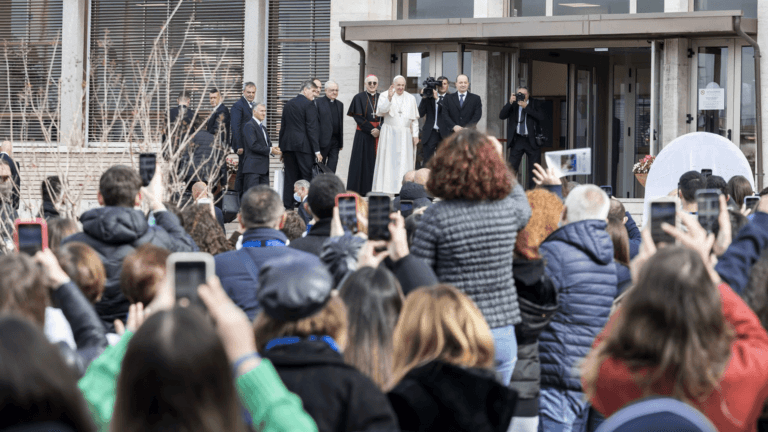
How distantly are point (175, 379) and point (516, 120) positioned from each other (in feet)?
49.1

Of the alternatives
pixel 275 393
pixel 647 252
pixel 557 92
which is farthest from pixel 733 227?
pixel 557 92

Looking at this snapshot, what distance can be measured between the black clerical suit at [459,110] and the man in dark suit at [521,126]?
710 mm

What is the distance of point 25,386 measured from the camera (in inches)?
69.7

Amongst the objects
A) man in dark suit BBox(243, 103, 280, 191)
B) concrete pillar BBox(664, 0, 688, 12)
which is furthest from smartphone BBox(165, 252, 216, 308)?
concrete pillar BBox(664, 0, 688, 12)

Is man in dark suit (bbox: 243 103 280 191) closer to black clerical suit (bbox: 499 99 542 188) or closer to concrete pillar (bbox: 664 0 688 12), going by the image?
black clerical suit (bbox: 499 99 542 188)

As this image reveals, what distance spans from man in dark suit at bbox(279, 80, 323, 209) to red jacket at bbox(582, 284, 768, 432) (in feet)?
39.4

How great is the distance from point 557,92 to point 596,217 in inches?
573

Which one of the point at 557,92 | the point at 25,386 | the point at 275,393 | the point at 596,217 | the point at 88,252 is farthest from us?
the point at 557,92

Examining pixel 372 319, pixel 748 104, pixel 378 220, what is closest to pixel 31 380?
pixel 372 319

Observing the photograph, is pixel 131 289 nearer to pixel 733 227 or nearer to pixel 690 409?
pixel 690 409

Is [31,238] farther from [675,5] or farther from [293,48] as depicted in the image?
[293,48]

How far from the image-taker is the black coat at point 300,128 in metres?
14.8

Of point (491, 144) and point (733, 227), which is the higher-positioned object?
point (491, 144)

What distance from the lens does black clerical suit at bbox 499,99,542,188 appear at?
16.5 meters
